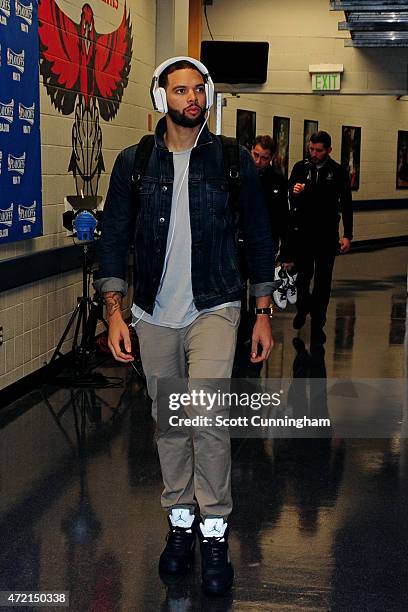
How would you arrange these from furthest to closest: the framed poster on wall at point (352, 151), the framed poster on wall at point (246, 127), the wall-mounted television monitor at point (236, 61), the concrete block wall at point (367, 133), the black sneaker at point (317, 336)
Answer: the framed poster on wall at point (352, 151), the concrete block wall at point (367, 133), the framed poster on wall at point (246, 127), the wall-mounted television monitor at point (236, 61), the black sneaker at point (317, 336)

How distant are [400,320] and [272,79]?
16.2 ft

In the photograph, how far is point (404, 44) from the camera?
38.0 feet

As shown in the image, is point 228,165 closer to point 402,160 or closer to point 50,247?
point 50,247

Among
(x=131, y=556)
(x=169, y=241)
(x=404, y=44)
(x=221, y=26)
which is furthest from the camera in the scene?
(x=221, y=26)

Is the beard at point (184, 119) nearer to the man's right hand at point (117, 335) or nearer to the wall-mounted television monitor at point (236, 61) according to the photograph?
the man's right hand at point (117, 335)

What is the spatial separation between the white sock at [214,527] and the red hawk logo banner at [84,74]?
13.4ft

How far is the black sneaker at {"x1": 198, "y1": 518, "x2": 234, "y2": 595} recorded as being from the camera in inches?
134

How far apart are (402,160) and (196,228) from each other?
20192mm

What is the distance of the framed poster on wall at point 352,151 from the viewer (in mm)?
20719

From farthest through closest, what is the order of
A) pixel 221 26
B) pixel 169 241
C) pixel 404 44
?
pixel 221 26, pixel 404 44, pixel 169 241

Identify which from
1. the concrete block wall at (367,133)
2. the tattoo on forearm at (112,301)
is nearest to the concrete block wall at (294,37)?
the concrete block wall at (367,133)

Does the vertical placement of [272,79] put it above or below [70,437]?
above

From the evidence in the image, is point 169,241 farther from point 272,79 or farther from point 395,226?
point 395,226

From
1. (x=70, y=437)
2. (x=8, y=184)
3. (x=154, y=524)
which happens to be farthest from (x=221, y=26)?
(x=154, y=524)
